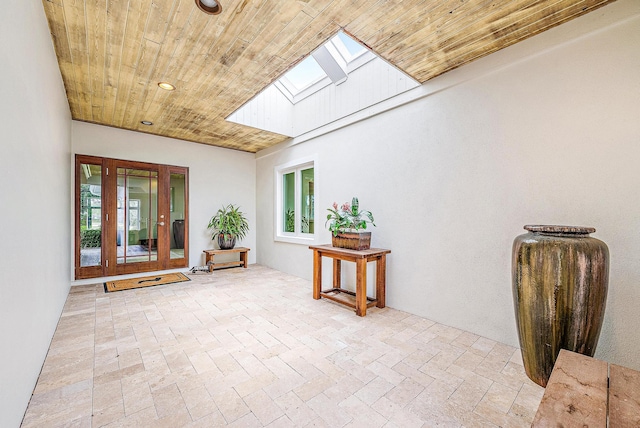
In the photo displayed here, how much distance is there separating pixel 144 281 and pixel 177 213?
1.33 metres

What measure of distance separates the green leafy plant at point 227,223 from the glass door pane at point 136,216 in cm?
101

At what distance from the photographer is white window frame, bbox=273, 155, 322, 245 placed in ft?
14.5

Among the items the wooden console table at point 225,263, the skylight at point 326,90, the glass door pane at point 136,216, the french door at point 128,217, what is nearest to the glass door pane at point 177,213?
the french door at point 128,217

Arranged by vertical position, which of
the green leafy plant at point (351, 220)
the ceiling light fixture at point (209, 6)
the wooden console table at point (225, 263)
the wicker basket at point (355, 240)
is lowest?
the wooden console table at point (225, 263)

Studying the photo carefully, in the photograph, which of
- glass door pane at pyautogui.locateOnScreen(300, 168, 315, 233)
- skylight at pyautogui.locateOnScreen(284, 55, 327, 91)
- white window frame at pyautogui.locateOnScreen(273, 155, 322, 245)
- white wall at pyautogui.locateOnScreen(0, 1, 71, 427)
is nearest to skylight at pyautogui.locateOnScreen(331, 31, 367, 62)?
skylight at pyautogui.locateOnScreen(284, 55, 327, 91)

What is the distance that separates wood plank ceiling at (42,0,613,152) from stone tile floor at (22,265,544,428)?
101 inches

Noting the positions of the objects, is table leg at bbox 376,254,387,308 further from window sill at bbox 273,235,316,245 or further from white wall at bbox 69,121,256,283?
white wall at bbox 69,121,256,283

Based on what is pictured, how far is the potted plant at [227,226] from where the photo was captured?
530 centimetres

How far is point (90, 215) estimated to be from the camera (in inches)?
169

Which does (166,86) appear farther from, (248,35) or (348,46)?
(348,46)

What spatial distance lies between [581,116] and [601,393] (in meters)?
1.93

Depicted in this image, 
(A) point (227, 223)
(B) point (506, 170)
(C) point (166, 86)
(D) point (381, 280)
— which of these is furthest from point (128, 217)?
(B) point (506, 170)

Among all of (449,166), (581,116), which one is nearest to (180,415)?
(449,166)

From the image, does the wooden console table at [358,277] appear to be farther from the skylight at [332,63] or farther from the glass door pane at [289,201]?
the skylight at [332,63]
